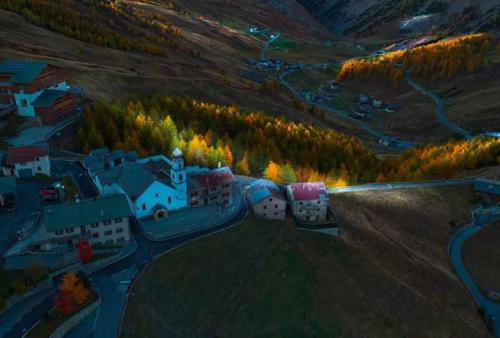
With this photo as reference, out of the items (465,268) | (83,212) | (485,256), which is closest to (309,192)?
(465,268)

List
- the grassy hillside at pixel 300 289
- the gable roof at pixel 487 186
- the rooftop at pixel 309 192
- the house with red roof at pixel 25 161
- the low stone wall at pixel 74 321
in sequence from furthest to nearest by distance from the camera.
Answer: the gable roof at pixel 487 186 < the house with red roof at pixel 25 161 < the rooftop at pixel 309 192 < the grassy hillside at pixel 300 289 < the low stone wall at pixel 74 321

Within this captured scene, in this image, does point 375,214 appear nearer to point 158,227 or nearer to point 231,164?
point 231,164

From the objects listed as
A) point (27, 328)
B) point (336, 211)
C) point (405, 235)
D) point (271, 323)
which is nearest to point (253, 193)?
point (336, 211)

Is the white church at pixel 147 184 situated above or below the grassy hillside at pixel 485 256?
above

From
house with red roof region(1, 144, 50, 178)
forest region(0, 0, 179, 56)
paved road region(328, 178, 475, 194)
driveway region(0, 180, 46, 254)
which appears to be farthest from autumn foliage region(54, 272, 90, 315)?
forest region(0, 0, 179, 56)

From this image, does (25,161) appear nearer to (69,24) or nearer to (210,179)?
(210,179)

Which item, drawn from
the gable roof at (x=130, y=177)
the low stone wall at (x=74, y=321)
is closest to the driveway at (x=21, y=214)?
the gable roof at (x=130, y=177)

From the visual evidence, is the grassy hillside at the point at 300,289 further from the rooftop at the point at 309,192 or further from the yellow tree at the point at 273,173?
the yellow tree at the point at 273,173
